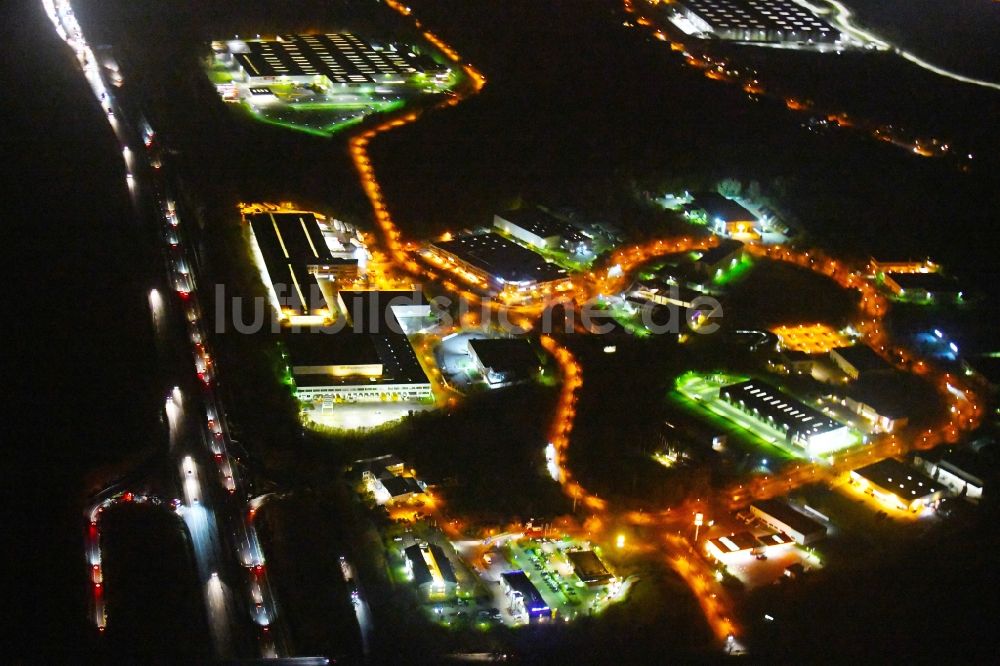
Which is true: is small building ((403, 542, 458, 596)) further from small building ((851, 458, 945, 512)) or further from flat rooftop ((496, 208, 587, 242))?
flat rooftop ((496, 208, 587, 242))

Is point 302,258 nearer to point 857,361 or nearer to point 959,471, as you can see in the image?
point 857,361

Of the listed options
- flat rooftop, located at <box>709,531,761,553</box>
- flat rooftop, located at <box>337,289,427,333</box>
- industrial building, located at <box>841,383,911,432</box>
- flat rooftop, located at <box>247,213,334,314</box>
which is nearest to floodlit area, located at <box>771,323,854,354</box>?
industrial building, located at <box>841,383,911,432</box>

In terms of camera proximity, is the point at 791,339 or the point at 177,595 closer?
the point at 177,595

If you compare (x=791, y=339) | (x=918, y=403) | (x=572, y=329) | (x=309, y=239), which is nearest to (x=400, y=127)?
(x=309, y=239)

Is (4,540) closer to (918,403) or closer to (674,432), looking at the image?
(674,432)

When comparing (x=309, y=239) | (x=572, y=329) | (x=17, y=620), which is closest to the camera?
(x=17, y=620)

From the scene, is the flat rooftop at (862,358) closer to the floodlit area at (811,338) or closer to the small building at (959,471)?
the floodlit area at (811,338)
